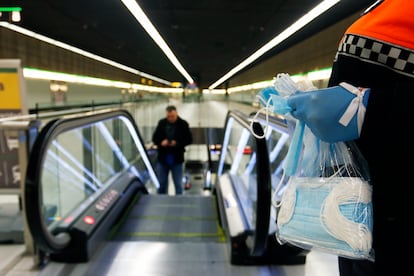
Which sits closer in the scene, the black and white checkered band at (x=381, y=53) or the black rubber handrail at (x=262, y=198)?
the black and white checkered band at (x=381, y=53)

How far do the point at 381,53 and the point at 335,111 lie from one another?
0.18m

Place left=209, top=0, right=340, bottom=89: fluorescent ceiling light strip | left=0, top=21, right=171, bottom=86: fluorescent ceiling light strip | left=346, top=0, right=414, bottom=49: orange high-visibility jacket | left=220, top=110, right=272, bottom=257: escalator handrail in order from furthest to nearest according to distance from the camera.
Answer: left=0, top=21, right=171, bottom=86: fluorescent ceiling light strip → left=209, top=0, right=340, bottom=89: fluorescent ceiling light strip → left=220, top=110, right=272, bottom=257: escalator handrail → left=346, top=0, right=414, bottom=49: orange high-visibility jacket

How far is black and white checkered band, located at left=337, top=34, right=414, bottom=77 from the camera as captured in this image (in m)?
0.77

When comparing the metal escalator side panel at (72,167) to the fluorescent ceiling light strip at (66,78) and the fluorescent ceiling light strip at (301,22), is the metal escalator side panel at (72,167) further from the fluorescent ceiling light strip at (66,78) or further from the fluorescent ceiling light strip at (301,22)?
the fluorescent ceiling light strip at (301,22)

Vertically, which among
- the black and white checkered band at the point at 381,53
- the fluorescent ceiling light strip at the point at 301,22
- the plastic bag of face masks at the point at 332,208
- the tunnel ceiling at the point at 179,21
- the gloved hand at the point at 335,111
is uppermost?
the tunnel ceiling at the point at 179,21

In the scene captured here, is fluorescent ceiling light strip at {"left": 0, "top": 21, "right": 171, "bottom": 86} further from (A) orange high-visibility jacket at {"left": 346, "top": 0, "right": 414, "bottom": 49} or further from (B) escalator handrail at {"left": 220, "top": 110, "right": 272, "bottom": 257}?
(A) orange high-visibility jacket at {"left": 346, "top": 0, "right": 414, "bottom": 49}

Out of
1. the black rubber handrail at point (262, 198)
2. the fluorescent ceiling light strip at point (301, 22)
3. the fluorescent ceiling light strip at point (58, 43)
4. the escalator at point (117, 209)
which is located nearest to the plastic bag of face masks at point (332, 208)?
the escalator at point (117, 209)

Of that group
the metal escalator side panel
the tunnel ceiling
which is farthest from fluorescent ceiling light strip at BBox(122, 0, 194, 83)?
the metal escalator side panel

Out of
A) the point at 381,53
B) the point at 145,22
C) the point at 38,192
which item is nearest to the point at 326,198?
the point at 381,53

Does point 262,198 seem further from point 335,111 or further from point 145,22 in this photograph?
point 145,22

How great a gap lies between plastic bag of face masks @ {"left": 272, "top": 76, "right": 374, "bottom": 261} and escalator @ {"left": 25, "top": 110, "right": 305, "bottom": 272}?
47.0 inches

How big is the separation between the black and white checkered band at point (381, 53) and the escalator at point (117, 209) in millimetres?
1280

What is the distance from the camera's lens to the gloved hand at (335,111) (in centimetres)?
78

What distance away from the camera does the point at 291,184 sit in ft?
3.11
